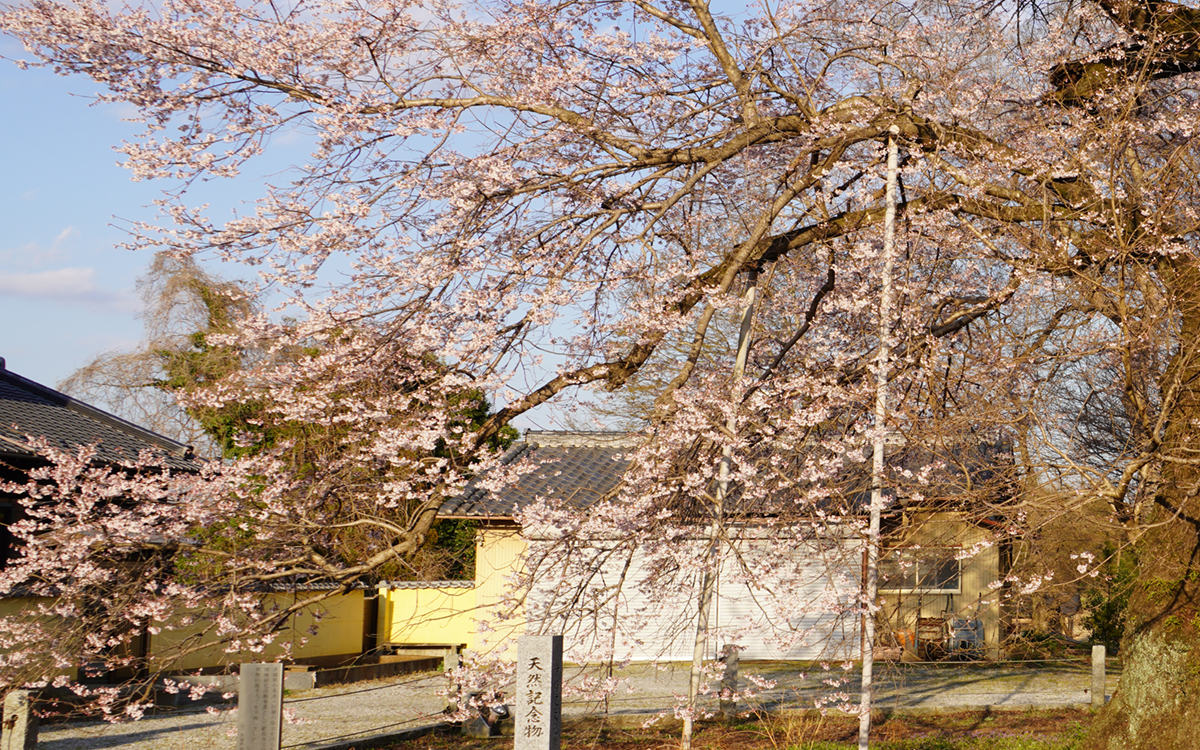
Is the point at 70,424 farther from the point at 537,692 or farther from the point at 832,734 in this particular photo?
the point at 832,734

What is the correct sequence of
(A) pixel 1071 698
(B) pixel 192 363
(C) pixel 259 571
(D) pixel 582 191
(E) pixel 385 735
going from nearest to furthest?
(C) pixel 259 571
(D) pixel 582 191
(E) pixel 385 735
(A) pixel 1071 698
(B) pixel 192 363

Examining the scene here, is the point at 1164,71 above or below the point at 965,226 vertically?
above

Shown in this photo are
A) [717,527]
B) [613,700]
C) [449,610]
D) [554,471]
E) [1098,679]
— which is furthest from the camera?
[554,471]

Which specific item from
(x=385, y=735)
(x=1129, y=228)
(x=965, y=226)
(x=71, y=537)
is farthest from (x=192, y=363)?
(x=1129, y=228)

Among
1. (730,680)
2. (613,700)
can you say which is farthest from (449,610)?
(730,680)

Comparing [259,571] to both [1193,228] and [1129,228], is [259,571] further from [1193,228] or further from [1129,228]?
[1193,228]

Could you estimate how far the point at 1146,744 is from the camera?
23.2 feet

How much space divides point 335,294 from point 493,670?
10.1 feet

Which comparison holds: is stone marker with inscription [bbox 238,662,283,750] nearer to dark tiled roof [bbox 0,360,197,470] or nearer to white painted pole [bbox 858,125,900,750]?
white painted pole [bbox 858,125,900,750]

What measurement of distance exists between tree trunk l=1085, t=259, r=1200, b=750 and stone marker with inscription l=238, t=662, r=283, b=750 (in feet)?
20.8

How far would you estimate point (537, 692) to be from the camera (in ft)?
20.9

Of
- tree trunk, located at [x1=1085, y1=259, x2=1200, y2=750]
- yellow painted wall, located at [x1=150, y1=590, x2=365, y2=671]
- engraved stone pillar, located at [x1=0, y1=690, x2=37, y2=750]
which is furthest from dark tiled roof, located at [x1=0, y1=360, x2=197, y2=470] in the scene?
tree trunk, located at [x1=1085, y1=259, x2=1200, y2=750]

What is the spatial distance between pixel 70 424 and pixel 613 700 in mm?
10124

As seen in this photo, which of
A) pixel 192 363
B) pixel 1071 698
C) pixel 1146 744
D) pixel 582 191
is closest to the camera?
pixel 1146 744
